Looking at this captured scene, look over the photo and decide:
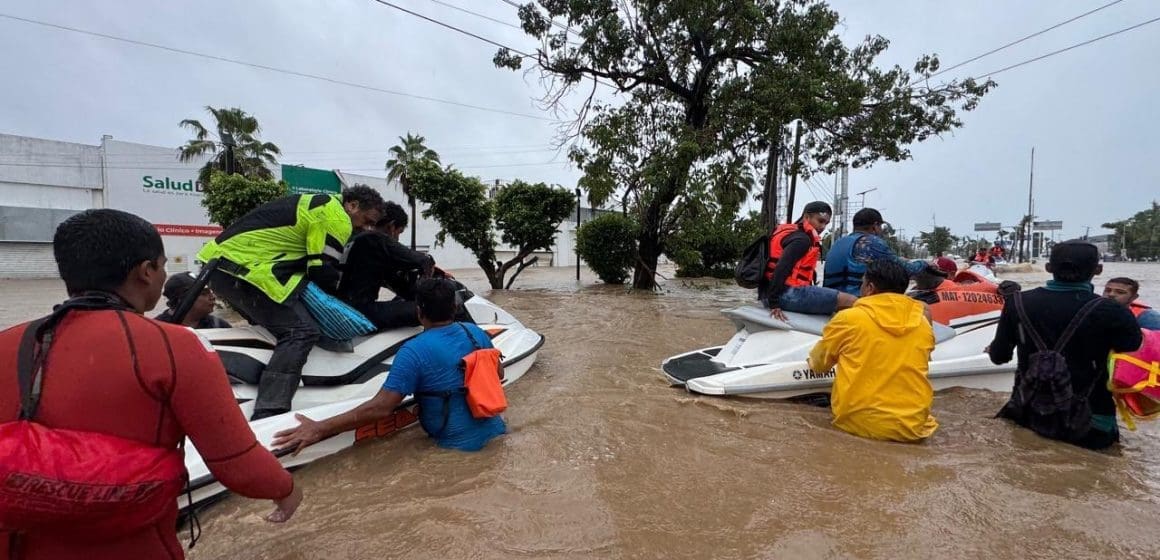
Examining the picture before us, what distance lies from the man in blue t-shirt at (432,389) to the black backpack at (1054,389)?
321 cm

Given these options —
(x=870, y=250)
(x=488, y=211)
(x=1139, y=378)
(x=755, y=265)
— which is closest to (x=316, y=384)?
(x=755, y=265)

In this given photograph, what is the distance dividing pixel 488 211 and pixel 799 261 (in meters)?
10.5

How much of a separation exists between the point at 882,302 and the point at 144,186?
28279 mm

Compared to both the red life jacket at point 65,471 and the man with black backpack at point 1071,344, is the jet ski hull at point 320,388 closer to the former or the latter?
the red life jacket at point 65,471

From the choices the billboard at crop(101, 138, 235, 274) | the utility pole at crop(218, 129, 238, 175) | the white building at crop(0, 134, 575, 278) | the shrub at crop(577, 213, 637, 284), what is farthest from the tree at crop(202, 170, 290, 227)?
the utility pole at crop(218, 129, 238, 175)

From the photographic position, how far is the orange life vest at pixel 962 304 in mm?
4422

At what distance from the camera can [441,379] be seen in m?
2.89

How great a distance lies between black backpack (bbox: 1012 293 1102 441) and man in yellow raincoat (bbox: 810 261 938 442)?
24.7 inches

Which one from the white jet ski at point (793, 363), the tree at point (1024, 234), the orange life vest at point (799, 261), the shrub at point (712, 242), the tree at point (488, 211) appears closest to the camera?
the white jet ski at point (793, 363)

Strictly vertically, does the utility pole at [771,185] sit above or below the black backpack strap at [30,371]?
above

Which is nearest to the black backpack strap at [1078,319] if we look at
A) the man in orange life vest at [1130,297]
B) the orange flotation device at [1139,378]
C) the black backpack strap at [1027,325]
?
the black backpack strap at [1027,325]

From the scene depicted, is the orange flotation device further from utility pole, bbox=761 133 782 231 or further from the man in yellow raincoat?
utility pole, bbox=761 133 782 231

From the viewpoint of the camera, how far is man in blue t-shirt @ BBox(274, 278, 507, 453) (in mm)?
2742

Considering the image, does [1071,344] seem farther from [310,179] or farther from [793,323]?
[310,179]
